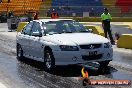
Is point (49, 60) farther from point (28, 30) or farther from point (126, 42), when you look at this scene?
point (126, 42)

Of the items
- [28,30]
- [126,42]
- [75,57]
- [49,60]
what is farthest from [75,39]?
[126,42]

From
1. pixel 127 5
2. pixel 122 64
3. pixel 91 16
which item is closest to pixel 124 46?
pixel 122 64

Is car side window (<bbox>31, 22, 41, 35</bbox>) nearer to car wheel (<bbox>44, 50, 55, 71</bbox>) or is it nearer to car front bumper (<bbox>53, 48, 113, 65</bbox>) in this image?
car wheel (<bbox>44, 50, 55, 71</bbox>)

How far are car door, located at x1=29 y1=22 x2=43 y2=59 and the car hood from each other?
0.54 metres

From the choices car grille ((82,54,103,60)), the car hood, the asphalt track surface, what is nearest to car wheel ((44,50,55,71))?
the asphalt track surface

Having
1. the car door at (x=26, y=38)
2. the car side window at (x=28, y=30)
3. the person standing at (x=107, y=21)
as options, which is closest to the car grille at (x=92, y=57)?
the car door at (x=26, y=38)

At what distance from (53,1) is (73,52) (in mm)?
46276

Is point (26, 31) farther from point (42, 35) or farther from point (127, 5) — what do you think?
point (127, 5)

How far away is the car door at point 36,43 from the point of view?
456 inches

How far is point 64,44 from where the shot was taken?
10312mm

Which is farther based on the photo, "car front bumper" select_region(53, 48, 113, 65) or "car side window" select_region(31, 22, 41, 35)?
"car side window" select_region(31, 22, 41, 35)

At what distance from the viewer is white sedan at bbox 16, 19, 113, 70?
10.2 m

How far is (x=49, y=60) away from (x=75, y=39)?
3.34 ft

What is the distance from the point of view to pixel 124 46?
60.0ft
